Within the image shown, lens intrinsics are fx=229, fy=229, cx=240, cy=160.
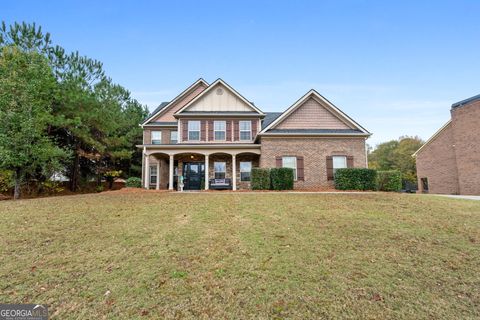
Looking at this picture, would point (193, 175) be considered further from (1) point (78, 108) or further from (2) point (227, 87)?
(1) point (78, 108)

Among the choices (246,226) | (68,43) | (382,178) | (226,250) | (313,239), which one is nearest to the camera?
(226,250)

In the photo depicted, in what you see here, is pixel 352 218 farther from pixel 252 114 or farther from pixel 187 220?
pixel 252 114

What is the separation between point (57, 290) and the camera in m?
3.64

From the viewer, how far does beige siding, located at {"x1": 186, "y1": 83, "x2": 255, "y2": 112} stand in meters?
18.5

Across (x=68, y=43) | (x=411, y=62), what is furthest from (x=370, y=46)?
(x=68, y=43)

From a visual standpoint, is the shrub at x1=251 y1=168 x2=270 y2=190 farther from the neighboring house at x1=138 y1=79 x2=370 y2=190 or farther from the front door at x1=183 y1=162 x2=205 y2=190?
the front door at x1=183 y1=162 x2=205 y2=190

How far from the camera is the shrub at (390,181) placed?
13773 mm

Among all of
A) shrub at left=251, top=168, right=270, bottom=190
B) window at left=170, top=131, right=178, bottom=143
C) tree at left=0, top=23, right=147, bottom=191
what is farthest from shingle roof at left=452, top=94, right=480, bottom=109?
tree at left=0, top=23, right=147, bottom=191

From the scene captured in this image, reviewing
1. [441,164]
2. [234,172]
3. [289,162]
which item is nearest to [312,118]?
[289,162]

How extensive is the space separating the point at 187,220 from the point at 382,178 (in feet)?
40.9

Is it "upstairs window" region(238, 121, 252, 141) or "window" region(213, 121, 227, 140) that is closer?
"window" region(213, 121, 227, 140)

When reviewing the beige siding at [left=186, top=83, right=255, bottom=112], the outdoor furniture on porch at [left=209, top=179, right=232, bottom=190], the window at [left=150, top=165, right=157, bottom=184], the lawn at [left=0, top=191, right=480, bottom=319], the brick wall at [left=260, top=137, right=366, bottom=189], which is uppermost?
the beige siding at [left=186, top=83, right=255, bottom=112]

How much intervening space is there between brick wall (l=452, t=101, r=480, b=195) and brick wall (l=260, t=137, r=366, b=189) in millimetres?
8503

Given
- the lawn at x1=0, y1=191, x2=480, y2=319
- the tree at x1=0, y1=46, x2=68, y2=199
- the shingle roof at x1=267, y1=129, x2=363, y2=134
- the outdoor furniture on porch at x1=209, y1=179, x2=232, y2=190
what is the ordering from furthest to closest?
the outdoor furniture on porch at x1=209, y1=179, x2=232, y2=190, the shingle roof at x1=267, y1=129, x2=363, y2=134, the tree at x1=0, y1=46, x2=68, y2=199, the lawn at x1=0, y1=191, x2=480, y2=319
